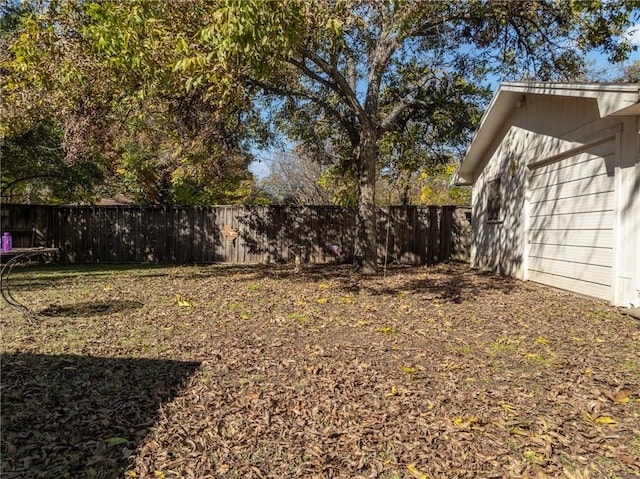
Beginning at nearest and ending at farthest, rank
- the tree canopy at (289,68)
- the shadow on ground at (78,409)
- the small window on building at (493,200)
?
1. the shadow on ground at (78,409)
2. the tree canopy at (289,68)
3. the small window on building at (493,200)

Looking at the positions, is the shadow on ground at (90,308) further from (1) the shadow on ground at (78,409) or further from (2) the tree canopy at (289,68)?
(2) the tree canopy at (289,68)


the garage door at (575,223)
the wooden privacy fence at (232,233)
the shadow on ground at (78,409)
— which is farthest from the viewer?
the wooden privacy fence at (232,233)

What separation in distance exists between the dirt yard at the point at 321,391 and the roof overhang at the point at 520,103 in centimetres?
266

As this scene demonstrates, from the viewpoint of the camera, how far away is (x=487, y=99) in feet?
35.0

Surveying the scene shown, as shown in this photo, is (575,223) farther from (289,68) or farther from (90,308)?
(90,308)

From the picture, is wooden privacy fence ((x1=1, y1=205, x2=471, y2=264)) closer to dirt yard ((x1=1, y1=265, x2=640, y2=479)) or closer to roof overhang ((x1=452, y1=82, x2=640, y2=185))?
roof overhang ((x1=452, y1=82, x2=640, y2=185))

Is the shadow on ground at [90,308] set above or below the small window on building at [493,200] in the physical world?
below

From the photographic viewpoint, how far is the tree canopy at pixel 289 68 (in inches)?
193

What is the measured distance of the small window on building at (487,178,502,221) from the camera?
396 inches

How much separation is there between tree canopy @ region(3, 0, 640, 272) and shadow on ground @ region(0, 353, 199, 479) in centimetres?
319

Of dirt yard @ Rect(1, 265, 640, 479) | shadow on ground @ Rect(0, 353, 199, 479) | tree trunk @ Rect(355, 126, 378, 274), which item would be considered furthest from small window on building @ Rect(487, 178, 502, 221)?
shadow on ground @ Rect(0, 353, 199, 479)

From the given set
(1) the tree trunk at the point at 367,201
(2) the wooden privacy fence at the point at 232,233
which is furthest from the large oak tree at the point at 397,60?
(2) the wooden privacy fence at the point at 232,233

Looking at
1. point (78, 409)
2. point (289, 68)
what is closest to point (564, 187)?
point (289, 68)

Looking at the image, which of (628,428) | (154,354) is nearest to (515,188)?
(628,428)
